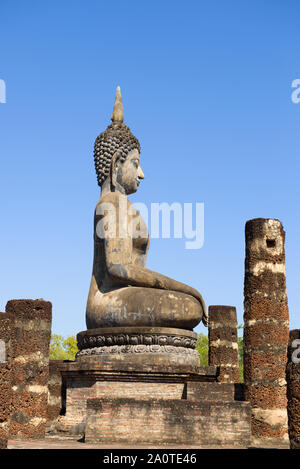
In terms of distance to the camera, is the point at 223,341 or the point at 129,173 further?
the point at 223,341

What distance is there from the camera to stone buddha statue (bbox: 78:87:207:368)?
1300 cm

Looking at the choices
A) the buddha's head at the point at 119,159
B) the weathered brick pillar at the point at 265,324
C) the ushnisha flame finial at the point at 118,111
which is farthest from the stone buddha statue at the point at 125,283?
the weathered brick pillar at the point at 265,324

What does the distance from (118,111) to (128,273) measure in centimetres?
394

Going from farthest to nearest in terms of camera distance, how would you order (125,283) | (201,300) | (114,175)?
(114,175) → (201,300) → (125,283)

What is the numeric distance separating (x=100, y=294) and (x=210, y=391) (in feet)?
9.44

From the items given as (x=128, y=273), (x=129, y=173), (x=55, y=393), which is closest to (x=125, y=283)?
(x=128, y=273)

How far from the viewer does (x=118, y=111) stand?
15.4 m

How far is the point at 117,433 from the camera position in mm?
11086

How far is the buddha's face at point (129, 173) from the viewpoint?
47.7 feet

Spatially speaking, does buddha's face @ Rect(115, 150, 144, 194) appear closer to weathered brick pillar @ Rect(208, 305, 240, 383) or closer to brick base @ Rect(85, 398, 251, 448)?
brick base @ Rect(85, 398, 251, 448)

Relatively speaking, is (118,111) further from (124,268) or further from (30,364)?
(30,364)

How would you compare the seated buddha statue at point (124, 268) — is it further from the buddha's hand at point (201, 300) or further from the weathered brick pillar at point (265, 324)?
the weathered brick pillar at point (265, 324)
